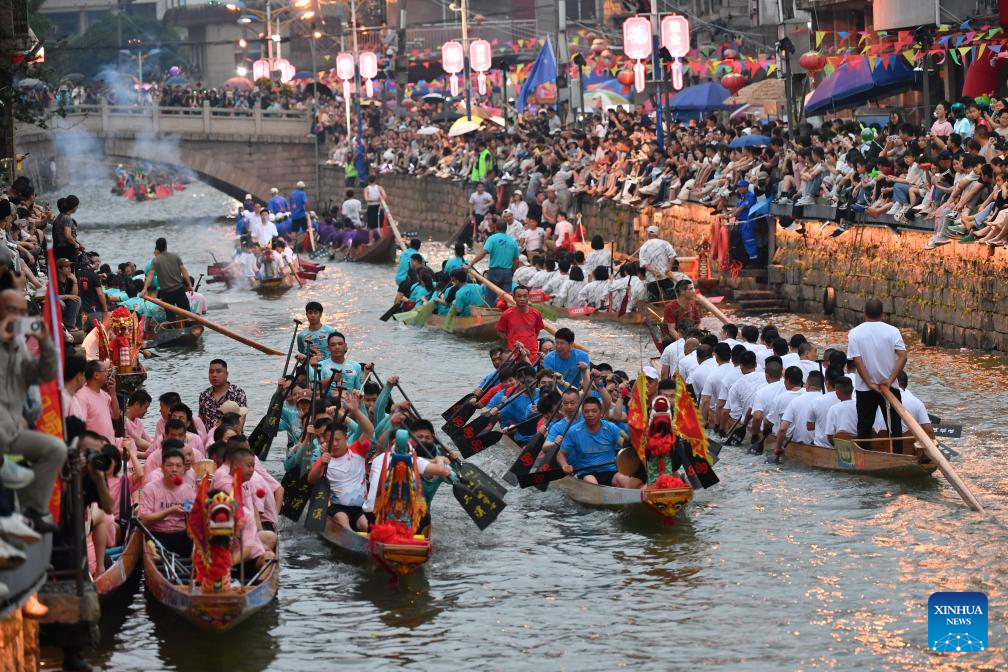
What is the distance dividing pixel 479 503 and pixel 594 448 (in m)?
1.58

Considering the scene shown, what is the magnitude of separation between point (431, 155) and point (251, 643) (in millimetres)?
41022

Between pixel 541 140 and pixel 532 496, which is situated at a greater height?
pixel 541 140

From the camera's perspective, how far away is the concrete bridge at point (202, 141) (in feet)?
182

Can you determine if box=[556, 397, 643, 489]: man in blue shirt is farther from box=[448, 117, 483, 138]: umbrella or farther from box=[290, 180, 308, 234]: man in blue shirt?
box=[448, 117, 483, 138]: umbrella

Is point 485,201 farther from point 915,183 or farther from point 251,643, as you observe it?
point 251,643

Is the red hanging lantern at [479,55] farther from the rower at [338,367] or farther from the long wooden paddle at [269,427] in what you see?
the long wooden paddle at [269,427]

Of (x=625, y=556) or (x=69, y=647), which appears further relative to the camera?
(x=625, y=556)

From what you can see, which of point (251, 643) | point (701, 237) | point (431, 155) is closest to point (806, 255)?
point (701, 237)

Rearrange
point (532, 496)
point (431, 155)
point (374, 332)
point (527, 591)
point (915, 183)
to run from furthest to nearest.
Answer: point (431, 155) → point (374, 332) → point (915, 183) → point (532, 496) → point (527, 591)

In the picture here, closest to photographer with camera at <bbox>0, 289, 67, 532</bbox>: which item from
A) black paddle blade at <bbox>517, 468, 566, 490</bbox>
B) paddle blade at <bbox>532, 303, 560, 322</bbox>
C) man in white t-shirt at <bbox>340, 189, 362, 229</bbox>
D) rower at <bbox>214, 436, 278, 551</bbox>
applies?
rower at <bbox>214, 436, 278, 551</bbox>

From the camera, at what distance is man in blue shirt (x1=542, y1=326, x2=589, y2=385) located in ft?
60.6

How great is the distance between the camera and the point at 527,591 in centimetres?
1445

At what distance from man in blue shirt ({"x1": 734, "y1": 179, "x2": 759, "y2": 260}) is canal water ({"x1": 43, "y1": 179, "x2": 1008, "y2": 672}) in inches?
415

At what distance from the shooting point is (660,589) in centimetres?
1440
